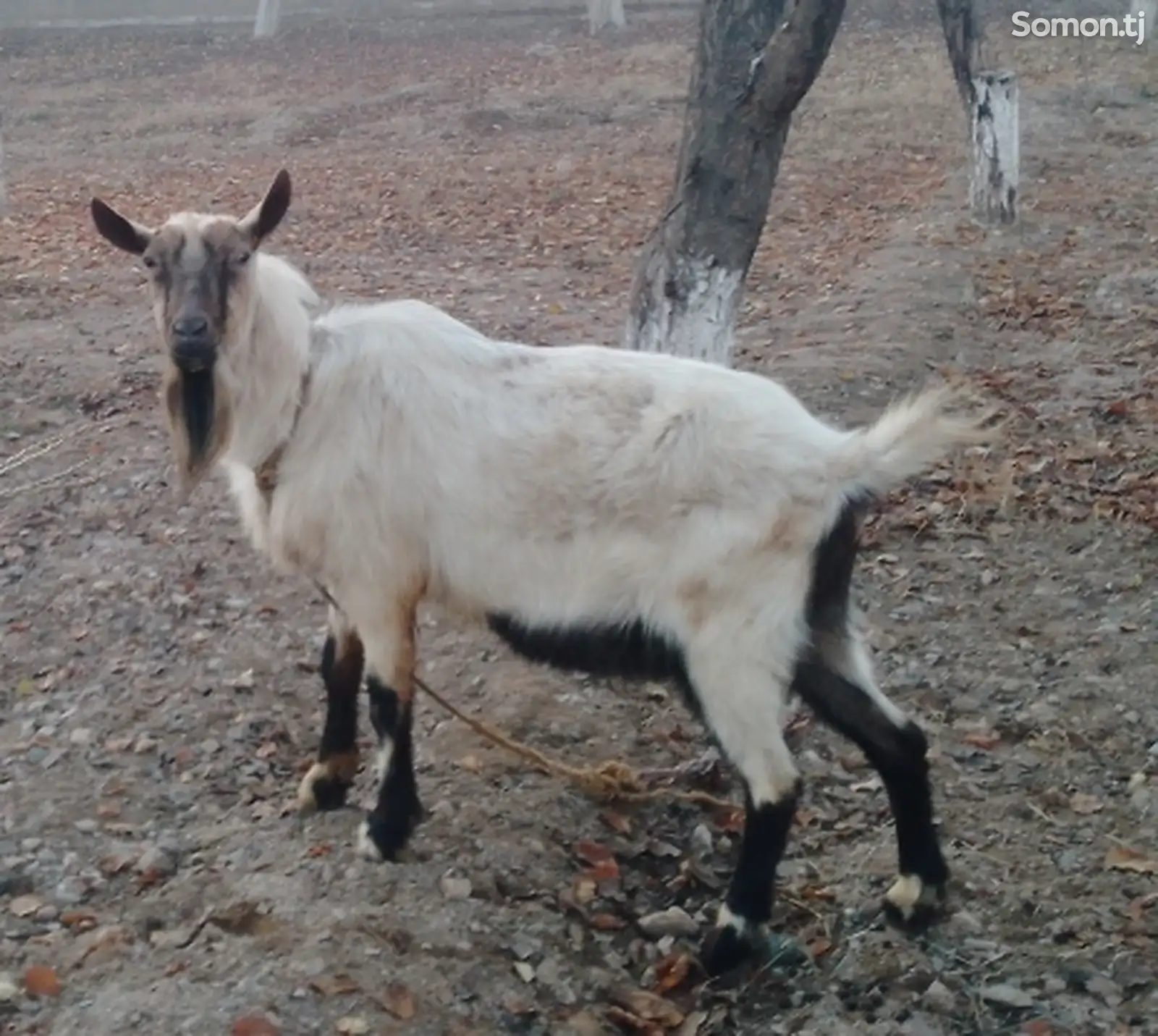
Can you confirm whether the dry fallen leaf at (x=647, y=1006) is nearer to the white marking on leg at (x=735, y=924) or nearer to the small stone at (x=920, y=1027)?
the white marking on leg at (x=735, y=924)

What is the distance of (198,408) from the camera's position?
154 inches

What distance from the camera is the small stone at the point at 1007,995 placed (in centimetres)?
358

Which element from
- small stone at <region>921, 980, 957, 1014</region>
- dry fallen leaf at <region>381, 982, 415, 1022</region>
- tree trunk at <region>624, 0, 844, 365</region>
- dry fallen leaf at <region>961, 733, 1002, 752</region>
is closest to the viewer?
dry fallen leaf at <region>381, 982, 415, 1022</region>

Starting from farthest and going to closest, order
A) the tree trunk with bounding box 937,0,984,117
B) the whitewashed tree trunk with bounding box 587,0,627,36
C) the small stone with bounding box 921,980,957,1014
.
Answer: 1. the whitewashed tree trunk with bounding box 587,0,627,36
2. the tree trunk with bounding box 937,0,984,117
3. the small stone with bounding box 921,980,957,1014

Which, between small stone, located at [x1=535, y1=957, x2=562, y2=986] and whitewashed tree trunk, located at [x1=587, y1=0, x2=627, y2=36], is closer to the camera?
small stone, located at [x1=535, y1=957, x2=562, y2=986]

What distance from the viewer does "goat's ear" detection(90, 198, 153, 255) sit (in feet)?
12.7

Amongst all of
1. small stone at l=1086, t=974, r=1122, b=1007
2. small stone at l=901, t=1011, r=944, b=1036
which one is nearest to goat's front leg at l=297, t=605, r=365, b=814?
small stone at l=901, t=1011, r=944, b=1036

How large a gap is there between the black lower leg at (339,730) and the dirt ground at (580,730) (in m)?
0.10

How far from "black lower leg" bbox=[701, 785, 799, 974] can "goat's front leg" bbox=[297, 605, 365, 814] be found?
1.21 m

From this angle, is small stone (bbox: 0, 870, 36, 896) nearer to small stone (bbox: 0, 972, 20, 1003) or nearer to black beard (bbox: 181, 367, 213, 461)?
small stone (bbox: 0, 972, 20, 1003)

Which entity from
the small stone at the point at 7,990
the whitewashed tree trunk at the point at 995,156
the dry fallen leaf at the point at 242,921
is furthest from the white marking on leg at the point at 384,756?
the whitewashed tree trunk at the point at 995,156

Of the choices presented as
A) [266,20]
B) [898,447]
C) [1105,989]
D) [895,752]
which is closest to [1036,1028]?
[1105,989]

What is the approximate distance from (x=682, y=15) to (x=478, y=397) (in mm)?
23189

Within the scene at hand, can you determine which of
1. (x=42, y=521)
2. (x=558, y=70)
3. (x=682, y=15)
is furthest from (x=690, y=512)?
(x=682, y=15)
